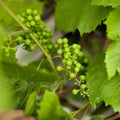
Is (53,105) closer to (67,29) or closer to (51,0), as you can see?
(67,29)

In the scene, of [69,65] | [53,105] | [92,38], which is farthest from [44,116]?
[92,38]

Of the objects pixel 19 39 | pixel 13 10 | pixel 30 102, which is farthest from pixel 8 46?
pixel 13 10

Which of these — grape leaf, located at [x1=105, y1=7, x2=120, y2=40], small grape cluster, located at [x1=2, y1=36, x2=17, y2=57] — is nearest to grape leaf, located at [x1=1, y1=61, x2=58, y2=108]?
small grape cluster, located at [x1=2, y1=36, x2=17, y2=57]

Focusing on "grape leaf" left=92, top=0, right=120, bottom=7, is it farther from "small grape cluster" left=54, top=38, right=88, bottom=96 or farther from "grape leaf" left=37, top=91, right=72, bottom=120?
"grape leaf" left=37, top=91, right=72, bottom=120

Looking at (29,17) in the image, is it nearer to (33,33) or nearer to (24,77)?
(33,33)

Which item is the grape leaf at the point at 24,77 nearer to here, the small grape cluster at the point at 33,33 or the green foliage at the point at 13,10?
the small grape cluster at the point at 33,33
